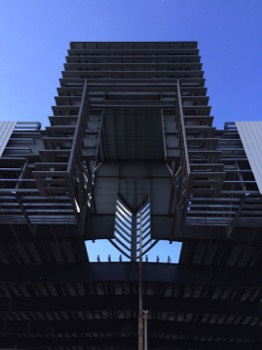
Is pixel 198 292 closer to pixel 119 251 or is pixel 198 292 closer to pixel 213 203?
pixel 119 251

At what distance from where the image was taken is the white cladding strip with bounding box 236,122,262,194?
15.2 m

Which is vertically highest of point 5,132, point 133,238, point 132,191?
point 132,191

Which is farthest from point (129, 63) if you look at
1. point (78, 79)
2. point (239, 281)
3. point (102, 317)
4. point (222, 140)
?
point (102, 317)

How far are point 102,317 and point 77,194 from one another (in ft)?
56.7

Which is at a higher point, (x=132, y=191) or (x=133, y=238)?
(x=132, y=191)

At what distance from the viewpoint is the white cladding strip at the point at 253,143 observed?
1521 centimetres

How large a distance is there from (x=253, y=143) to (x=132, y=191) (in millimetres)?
9007

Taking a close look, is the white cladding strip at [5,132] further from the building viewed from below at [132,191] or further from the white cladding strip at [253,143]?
the white cladding strip at [253,143]

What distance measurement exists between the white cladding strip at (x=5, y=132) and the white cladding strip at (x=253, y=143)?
450 inches

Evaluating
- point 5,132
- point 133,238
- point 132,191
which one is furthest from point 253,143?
point 5,132

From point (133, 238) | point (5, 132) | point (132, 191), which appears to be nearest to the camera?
point (5, 132)

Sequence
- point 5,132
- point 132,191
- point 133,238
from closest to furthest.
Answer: point 5,132, point 133,238, point 132,191

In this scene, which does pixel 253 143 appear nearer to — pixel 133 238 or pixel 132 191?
pixel 132 191

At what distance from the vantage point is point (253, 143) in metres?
16.7
